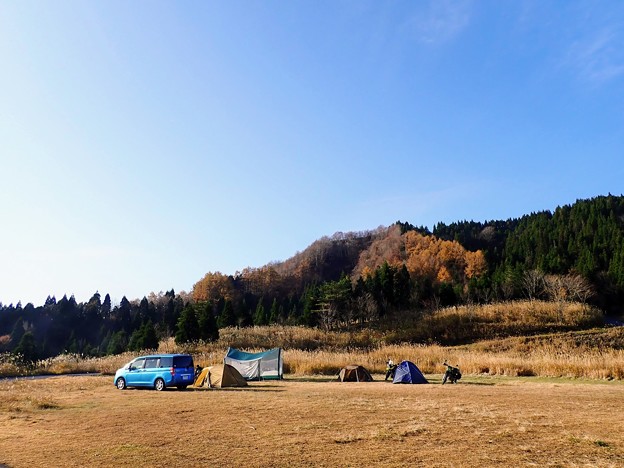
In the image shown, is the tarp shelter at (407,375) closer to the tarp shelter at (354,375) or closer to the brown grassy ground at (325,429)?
the tarp shelter at (354,375)

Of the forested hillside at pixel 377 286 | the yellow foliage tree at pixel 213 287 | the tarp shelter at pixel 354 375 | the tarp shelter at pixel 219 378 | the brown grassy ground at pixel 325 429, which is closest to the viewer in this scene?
the brown grassy ground at pixel 325 429

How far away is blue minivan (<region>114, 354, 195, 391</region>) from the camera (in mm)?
18875

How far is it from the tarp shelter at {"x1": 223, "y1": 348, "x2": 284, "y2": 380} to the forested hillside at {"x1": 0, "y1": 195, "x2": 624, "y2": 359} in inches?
672

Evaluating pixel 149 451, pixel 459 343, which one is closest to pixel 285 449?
pixel 149 451

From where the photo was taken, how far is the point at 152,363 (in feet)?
63.8

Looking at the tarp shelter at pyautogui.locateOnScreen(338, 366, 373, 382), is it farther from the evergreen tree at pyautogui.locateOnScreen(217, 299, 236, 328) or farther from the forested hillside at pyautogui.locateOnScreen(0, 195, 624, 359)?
the evergreen tree at pyautogui.locateOnScreen(217, 299, 236, 328)

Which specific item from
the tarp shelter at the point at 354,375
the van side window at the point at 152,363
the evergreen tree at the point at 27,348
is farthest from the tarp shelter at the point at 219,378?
the evergreen tree at the point at 27,348

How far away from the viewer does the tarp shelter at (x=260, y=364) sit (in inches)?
958

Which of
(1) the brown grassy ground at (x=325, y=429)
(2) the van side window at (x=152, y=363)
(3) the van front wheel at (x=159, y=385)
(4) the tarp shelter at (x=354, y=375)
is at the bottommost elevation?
(4) the tarp shelter at (x=354, y=375)

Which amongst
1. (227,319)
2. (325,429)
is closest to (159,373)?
(325,429)

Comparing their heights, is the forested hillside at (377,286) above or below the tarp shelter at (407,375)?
above

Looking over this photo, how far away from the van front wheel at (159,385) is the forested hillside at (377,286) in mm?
21123

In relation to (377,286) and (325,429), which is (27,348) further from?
(325,429)

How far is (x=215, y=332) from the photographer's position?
41781 millimetres
